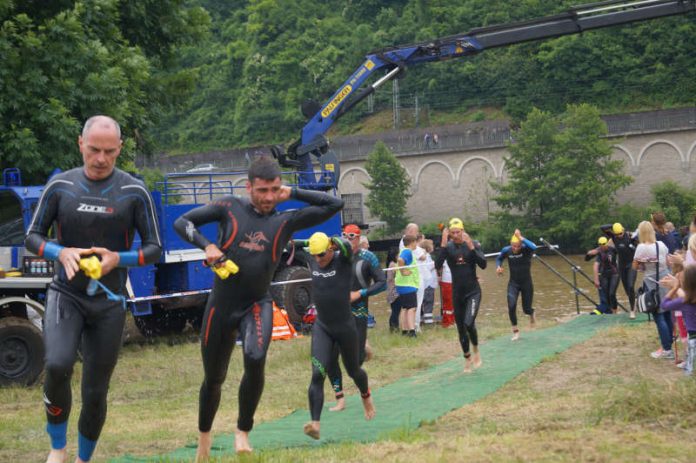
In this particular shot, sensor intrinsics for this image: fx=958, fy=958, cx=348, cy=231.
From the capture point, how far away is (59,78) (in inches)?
676

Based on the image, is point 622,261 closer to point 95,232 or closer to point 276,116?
point 95,232

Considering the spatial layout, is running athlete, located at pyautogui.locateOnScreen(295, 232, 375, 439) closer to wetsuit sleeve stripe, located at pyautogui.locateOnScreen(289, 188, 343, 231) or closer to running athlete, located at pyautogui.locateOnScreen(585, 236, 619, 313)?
wetsuit sleeve stripe, located at pyautogui.locateOnScreen(289, 188, 343, 231)

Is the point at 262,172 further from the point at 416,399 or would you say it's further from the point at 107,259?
the point at 416,399

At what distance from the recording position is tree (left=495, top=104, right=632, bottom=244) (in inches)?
2450

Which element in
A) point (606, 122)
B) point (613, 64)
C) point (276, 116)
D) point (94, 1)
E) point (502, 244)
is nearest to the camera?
point (94, 1)

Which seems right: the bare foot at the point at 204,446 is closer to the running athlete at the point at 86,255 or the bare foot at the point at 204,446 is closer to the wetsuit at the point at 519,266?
the running athlete at the point at 86,255

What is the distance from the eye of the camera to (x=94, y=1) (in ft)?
58.9

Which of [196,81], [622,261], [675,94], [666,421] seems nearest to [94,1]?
[196,81]

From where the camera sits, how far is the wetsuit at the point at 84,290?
6.30 metres

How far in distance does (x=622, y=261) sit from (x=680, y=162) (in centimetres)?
5100

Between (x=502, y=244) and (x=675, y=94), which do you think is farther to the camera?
(x=675, y=94)

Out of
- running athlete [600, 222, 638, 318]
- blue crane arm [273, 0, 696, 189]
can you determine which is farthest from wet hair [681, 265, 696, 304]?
blue crane arm [273, 0, 696, 189]

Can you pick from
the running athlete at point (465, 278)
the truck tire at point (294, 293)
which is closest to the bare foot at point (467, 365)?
the running athlete at point (465, 278)

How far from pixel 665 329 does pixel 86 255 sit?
9545 mm
